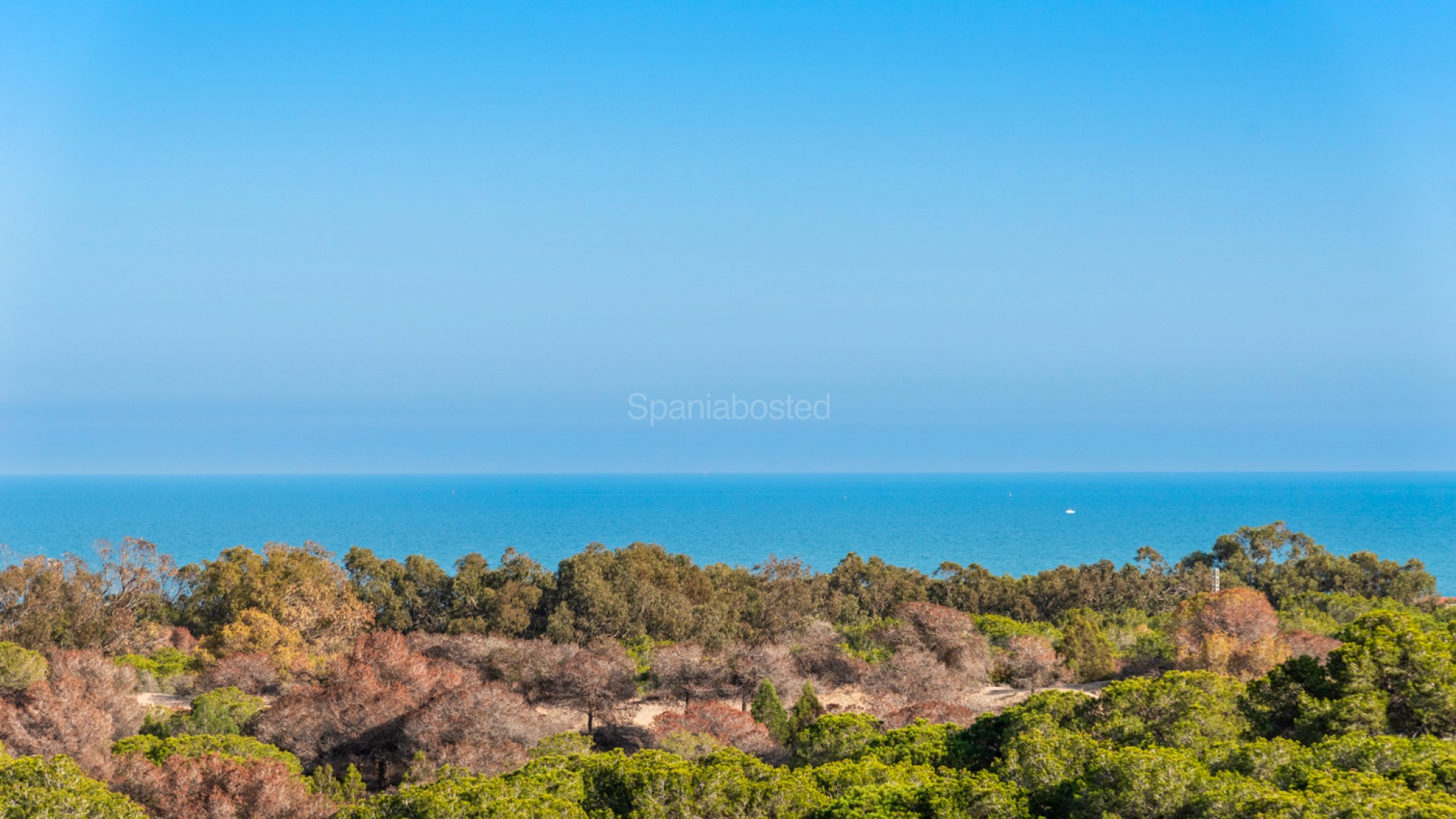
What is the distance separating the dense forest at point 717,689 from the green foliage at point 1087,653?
0.10m

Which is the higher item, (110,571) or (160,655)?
(110,571)

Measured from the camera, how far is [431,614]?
47.0 m

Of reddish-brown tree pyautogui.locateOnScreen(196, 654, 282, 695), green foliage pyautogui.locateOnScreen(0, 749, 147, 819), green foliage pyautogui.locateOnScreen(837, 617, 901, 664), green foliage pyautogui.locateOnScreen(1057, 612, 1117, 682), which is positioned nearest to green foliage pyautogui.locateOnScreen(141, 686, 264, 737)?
reddish-brown tree pyautogui.locateOnScreen(196, 654, 282, 695)

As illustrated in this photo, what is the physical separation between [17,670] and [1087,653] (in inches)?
1375

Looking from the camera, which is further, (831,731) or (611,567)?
(611,567)

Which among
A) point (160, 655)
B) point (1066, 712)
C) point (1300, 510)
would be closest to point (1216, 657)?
point (1066, 712)

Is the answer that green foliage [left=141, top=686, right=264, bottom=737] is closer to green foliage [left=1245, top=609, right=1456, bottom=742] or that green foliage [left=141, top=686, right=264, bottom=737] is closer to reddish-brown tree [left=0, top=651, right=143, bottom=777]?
reddish-brown tree [left=0, top=651, right=143, bottom=777]

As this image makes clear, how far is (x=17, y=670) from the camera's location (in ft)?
97.4

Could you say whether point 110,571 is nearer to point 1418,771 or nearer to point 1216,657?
point 1216,657

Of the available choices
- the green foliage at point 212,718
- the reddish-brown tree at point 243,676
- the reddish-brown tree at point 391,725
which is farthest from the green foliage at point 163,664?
the reddish-brown tree at point 391,725

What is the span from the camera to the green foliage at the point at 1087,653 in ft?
120

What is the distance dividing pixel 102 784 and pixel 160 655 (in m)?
26.7

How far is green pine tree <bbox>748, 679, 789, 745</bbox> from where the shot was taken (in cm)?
2798

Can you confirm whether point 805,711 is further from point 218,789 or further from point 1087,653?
point 218,789
